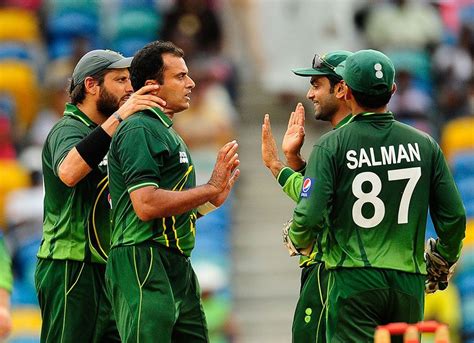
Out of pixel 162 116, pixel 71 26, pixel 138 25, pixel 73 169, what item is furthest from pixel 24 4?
pixel 162 116

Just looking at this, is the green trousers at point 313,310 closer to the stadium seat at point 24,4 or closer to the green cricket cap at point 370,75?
the green cricket cap at point 370,75

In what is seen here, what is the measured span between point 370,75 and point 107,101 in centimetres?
182

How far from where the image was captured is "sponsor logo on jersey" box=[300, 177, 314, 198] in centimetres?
805

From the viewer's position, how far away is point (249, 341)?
15242 millimetres

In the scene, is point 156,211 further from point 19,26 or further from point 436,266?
point 19,26

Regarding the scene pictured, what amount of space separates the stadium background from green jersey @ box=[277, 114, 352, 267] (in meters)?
5.51

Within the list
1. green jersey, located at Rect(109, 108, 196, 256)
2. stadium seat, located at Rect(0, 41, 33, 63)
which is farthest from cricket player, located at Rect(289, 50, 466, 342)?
stadium seat, located at Rect(0, 41, 33, 63)

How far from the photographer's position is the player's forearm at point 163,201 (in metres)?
8.14

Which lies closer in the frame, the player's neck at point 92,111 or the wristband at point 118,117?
the wristband at point 118,117

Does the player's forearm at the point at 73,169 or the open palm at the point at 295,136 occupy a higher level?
the open palm at the point at 295,136

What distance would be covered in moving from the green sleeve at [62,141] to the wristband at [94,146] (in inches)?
7.0

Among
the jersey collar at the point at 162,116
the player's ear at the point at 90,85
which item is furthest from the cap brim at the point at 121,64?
the jersey collar at the point at 162,116

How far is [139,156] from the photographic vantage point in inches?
323

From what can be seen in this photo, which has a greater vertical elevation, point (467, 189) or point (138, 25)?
point (138, 25)
